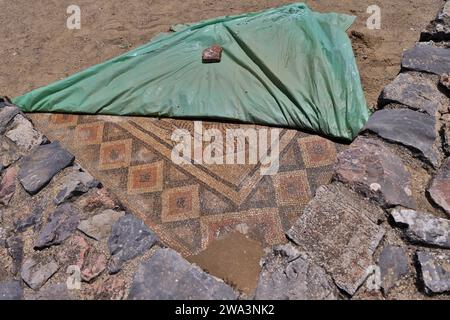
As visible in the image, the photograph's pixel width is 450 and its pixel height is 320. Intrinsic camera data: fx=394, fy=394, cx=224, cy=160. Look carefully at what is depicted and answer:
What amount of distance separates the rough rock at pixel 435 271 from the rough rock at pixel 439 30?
226 cm

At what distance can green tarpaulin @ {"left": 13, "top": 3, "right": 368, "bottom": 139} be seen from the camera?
3.42m

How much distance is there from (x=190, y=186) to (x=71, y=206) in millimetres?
930

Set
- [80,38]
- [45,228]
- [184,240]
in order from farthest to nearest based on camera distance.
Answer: [80,38] < [184,240] < [45,228]

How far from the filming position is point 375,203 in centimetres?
246

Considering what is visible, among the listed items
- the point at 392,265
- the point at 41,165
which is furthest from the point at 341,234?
the point at 41,165

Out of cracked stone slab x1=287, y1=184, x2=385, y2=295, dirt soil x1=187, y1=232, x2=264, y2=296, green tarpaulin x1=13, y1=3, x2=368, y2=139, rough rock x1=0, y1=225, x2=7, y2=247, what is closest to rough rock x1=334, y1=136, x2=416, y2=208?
cracked stone slab x1=287, y1=184, x2=385, y2=295

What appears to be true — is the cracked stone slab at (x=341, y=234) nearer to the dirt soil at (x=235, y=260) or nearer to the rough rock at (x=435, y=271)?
the rough rock at (x=435, y=271)

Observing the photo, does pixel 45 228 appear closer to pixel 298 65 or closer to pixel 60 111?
pixel 60 111

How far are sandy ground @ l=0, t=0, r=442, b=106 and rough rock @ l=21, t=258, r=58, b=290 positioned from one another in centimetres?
236

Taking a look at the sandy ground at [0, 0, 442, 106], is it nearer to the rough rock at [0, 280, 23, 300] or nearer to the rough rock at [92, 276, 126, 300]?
the rough rock at [0, 280, 23, 300]

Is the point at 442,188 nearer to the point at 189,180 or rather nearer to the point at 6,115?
the point at 189,180

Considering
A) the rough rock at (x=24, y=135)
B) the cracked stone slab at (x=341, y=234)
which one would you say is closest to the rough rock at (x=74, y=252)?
the rough rock at (x=24, y=135)

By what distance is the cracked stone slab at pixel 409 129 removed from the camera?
2701 millimetres
